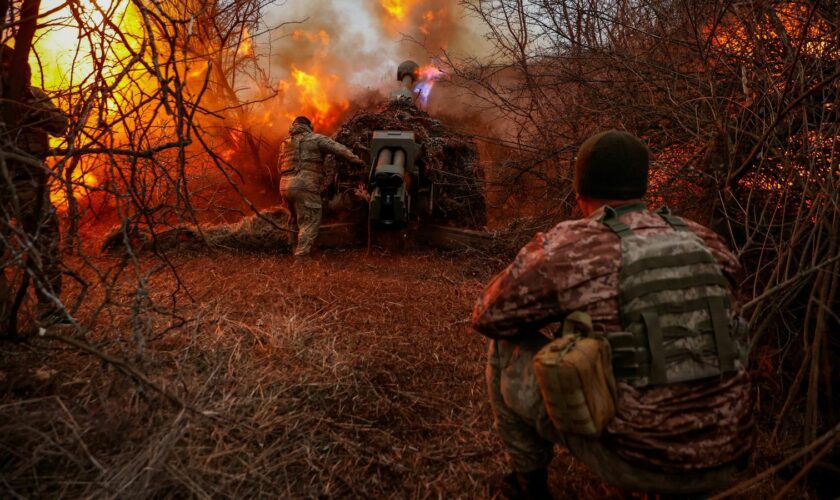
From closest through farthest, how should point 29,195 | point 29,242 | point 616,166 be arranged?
1. point 29,242
2. point 616,166
3. point 29,195

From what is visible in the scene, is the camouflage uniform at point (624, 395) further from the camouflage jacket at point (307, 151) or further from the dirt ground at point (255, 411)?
the camouflage jacket at point (307, 151)

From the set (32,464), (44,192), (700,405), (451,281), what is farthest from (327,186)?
(700,405)

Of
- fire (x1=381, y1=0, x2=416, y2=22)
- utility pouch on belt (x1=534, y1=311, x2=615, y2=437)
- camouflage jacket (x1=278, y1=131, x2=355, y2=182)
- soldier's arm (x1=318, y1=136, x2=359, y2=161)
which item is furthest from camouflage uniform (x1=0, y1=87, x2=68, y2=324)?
fire (x1=381, y1=0, x2=416, y2=22)

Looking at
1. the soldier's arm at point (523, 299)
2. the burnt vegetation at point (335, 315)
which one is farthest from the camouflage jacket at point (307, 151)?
the soldier's arm at point (523, 299)

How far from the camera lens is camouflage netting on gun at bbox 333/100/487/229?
27.5 ft

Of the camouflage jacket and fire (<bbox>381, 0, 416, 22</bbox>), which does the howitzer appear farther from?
fire (<bbox>381, 0, 416, 22</bbox>)

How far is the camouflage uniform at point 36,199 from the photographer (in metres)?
1.91

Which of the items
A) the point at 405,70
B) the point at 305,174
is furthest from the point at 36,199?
the point at 405,70

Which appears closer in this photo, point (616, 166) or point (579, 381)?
point (579, 381)

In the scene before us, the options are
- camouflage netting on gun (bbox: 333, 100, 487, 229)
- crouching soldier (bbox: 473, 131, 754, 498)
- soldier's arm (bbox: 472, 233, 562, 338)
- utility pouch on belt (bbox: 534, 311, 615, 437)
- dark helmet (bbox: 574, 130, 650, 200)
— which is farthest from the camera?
camouflage netting on gun (bbox: 333, 100, 487, 229)

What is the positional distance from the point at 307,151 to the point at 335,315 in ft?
12.3

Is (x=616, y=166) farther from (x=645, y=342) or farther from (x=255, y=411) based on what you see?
(x=255, y=411)

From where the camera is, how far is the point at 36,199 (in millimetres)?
2393

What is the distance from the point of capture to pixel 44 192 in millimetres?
2303
